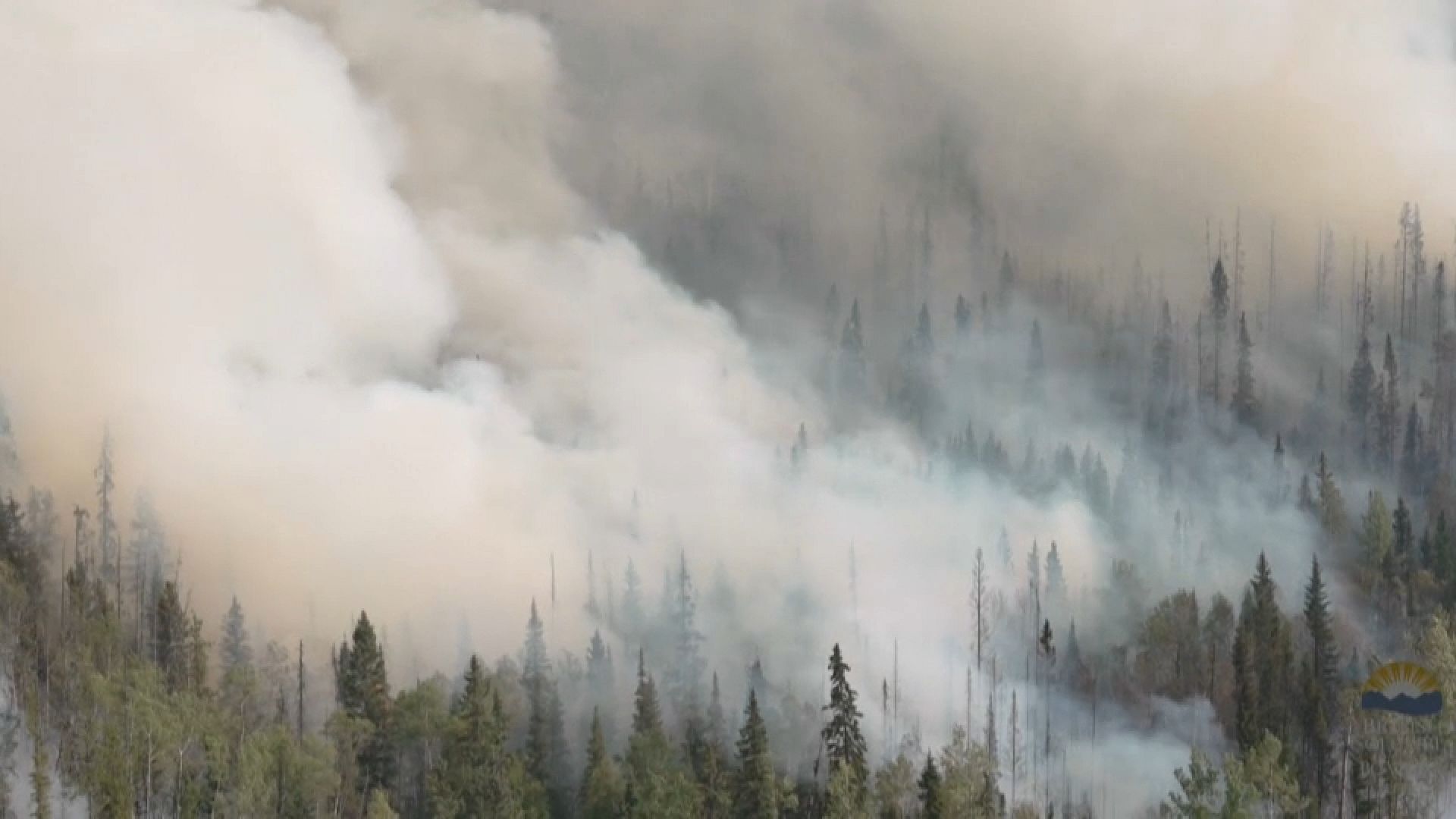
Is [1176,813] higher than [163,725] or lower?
lower

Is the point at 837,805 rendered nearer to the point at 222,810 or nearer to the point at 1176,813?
the point at 1176,813

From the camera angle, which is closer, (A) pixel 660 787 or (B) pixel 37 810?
(B) pixel 37 810

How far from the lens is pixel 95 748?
647ft

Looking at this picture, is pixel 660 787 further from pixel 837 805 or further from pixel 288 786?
pixel 288 786

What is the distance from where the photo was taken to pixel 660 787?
655 ft

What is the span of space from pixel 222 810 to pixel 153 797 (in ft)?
36.1

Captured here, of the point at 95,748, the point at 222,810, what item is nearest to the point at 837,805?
the point at 222,810

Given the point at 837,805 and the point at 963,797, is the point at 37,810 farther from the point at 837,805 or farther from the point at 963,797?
the point at 963,797

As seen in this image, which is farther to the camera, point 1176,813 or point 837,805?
point 837,805

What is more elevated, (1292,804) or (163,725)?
(163,725)

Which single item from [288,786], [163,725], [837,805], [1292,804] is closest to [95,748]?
[163,725]

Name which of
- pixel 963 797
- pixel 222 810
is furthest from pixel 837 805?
pixel 222 810

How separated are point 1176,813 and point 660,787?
5668cm

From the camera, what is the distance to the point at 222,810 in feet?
637
